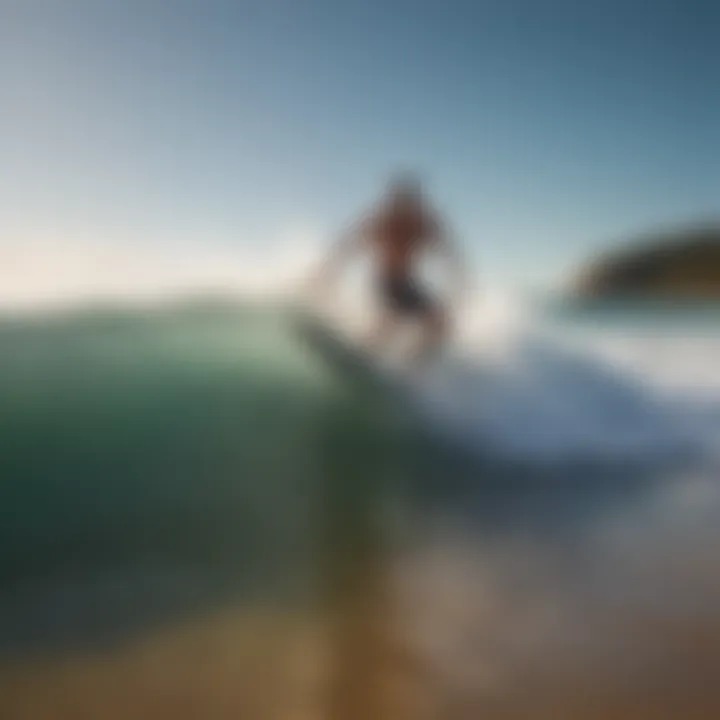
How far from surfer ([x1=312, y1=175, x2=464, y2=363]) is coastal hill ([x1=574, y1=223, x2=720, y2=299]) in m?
0.21

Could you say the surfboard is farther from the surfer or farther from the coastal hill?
the coastal hill

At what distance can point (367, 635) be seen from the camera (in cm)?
109

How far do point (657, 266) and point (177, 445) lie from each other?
70 cm

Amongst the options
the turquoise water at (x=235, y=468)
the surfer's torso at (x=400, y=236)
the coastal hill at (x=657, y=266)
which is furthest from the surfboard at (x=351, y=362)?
the coastal hill at (x=657, y=266)

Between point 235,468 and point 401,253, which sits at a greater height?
point 401,253

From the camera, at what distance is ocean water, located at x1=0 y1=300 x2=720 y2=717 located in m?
1.08

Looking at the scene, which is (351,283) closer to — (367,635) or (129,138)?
(129,138)

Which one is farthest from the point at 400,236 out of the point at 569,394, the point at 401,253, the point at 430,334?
the point at 569,394

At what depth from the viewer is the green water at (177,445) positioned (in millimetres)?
1079

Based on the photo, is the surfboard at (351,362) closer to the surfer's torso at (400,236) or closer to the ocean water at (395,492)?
the ocean water at (395,492)

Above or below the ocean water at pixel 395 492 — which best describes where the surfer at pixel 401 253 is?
above

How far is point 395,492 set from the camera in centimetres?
113

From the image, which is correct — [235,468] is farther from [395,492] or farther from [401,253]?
[401,253]

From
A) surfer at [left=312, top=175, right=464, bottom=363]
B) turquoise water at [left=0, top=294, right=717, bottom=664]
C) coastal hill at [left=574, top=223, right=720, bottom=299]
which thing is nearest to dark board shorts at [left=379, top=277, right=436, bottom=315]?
surfer at [left=312, top=175, right=464, bottom=363]
